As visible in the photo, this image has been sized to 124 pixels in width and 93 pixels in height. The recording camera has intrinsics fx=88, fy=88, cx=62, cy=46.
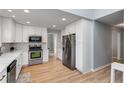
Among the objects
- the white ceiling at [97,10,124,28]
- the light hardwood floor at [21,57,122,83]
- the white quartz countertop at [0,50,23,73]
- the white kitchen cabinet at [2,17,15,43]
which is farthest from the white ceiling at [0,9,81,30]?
the light hardwood floor at [21,57,122,83]

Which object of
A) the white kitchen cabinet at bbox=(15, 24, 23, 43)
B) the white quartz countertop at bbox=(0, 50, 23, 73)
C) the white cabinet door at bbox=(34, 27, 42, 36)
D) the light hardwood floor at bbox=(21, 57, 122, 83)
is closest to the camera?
the white quartz countertop at bbox=(0, 50, 23, 73)

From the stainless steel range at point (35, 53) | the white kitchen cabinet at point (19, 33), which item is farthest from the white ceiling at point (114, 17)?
the white kitchen cabinet at point (19, 33)

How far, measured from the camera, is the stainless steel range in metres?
4.50

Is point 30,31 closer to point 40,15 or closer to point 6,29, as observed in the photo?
point 6,29

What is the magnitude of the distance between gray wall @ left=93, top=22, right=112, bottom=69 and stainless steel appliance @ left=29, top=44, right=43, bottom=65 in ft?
9.08

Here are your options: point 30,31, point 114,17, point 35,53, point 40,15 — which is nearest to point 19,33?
point 30,31

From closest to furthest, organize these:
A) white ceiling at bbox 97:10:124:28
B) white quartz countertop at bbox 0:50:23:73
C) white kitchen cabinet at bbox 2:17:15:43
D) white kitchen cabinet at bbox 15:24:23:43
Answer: white quartz countertop at bbox 0:50:23:73 → white ceiling at bbox 97:10:124:28 → white kitchen cabinet at bbox 2:17:15:43 → white kitchen cabinet at bbox 15:24:23:43

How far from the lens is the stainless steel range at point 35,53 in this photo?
4.50 m

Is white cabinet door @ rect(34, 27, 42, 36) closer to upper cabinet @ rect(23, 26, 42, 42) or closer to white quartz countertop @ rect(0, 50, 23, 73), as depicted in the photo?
upper cabinet @ rect(23, 26, 42, 42)

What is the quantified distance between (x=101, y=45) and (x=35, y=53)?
3.26 m

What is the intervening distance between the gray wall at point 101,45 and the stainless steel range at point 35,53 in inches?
109

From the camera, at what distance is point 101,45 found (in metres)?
4.00

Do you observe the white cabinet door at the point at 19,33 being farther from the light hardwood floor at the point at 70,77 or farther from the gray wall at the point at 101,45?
the gray wall at the point at 101,45
